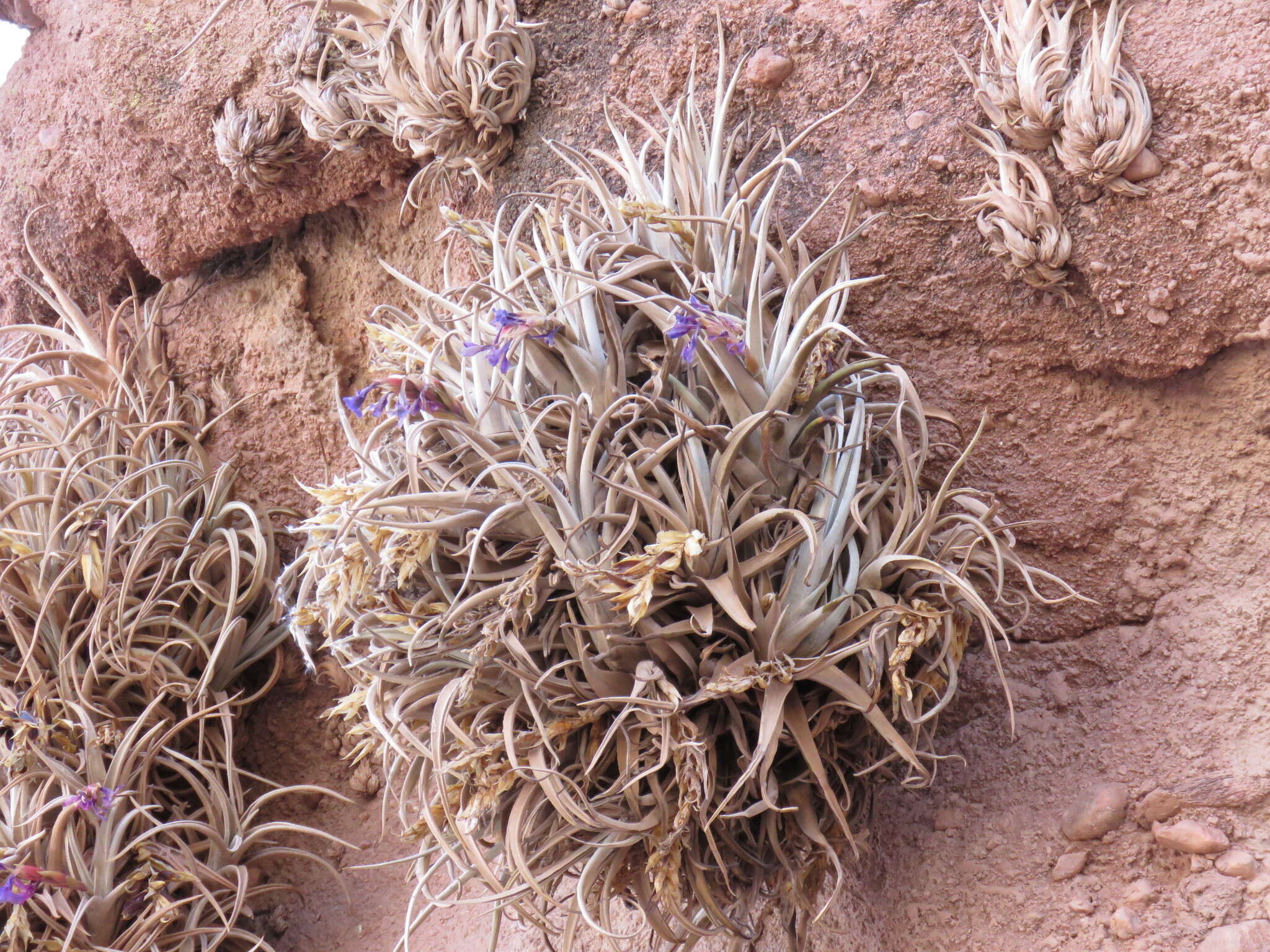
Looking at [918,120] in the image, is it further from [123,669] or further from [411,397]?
[123,669]

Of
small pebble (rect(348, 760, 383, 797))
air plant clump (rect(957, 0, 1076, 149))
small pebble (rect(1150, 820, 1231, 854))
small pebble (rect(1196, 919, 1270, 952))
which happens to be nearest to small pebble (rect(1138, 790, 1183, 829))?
small pebble (rect(1150, 820, 1231, 854))

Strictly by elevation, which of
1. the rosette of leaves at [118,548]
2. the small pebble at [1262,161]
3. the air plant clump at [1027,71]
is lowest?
the rosette of leaves at [118,548]

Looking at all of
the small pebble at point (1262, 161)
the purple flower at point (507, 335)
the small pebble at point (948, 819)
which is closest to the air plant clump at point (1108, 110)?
the small pebble at point (1262, 161)

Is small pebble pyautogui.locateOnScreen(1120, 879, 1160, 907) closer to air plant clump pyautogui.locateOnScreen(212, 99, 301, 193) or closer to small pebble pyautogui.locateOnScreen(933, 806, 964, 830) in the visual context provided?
small pebble pyautogui.locateOnScreen(933, 806, 964, 830)

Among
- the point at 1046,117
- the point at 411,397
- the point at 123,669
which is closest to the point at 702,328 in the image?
the point at 411,397

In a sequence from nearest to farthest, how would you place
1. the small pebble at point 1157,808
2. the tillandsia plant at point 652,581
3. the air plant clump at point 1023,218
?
the tillandsia plant at point 652,581, the small pebble at point 1157,808, the air plant clump at point 1023,218

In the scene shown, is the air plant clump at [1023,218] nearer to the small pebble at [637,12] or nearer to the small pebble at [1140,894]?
the small pebble at [637,12]

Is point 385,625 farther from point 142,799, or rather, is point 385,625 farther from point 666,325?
point 142,799
